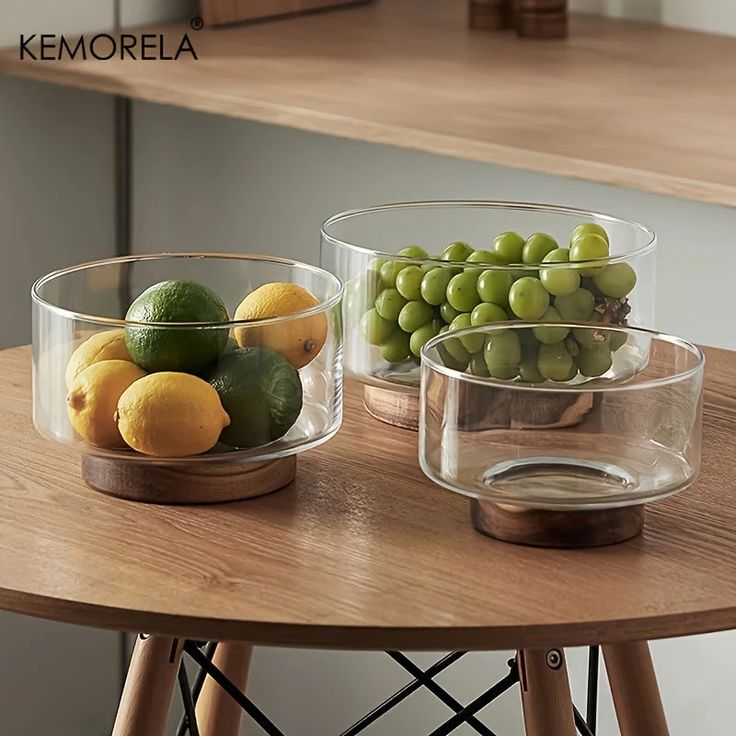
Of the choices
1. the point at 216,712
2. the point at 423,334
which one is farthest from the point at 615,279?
the point at 216,712

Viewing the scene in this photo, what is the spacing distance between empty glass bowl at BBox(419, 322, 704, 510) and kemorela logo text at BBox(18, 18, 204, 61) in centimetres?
127

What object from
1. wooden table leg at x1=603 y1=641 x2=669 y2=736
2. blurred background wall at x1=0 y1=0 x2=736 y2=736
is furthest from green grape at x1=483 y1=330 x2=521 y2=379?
blurred background wall at x1=0 y1=0 x2=736 y2=736

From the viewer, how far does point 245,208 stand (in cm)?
206

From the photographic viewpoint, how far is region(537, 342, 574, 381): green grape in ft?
3.08

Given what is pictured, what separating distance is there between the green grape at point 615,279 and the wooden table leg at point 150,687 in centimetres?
38

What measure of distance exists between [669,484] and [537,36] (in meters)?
1.49

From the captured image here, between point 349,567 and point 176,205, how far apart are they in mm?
1372

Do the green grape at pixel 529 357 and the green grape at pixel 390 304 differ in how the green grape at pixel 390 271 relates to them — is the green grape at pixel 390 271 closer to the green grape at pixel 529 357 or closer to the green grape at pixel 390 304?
the green grape at pixel 390 304

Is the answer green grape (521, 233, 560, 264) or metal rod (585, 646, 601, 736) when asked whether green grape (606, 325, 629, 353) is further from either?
metal rod (585, 646, 601, 736)

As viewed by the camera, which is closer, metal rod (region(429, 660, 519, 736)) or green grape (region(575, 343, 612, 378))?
green grape (region(575, 343, 612, 378))

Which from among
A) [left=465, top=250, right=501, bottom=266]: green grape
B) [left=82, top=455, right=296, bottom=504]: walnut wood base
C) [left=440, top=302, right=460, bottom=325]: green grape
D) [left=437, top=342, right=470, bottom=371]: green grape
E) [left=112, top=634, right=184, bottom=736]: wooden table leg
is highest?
[left=465, top=250, right=501, bottom=266]: green grape

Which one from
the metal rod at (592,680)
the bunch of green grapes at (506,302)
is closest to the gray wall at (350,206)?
the metal rod at (592,680)

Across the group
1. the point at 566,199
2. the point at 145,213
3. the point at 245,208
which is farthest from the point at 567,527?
the point at 145,213

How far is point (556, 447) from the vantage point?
0.87 m
